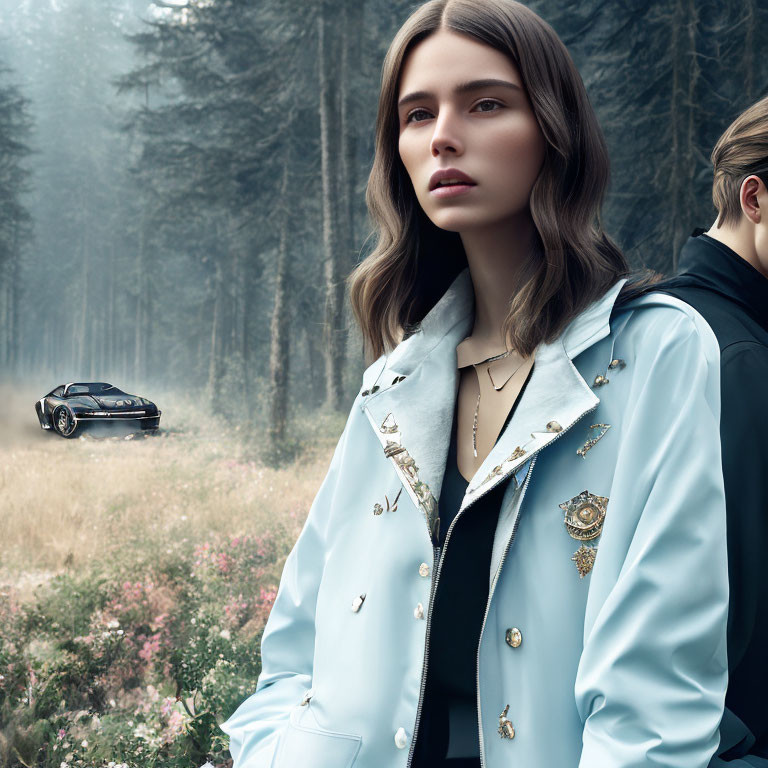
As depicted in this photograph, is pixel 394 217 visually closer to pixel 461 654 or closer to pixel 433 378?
pixel 433 378

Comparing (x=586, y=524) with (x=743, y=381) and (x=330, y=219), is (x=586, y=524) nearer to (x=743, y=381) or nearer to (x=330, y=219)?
(x=743, y=381)

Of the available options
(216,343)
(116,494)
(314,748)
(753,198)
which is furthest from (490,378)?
(216,343)

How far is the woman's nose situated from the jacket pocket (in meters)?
1.13

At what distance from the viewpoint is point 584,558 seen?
126cm

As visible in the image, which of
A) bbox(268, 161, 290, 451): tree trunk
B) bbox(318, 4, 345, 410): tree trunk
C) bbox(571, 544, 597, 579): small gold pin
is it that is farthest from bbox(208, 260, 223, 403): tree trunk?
bbox(571, 544, 597, 579): small gold pin

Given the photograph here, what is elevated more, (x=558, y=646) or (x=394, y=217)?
(x=394, y=217)

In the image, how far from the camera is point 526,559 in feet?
4.23

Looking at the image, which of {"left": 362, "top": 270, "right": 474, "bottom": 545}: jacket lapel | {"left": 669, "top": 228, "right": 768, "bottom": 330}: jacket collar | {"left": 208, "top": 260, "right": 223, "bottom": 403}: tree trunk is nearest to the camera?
{"left": 362, "top": 270, "right": 474, "bottom": 545}: jacket lapel

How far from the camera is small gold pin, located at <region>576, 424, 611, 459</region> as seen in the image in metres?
1.31

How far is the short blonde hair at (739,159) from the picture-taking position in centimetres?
223

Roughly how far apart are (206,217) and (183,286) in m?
0.77

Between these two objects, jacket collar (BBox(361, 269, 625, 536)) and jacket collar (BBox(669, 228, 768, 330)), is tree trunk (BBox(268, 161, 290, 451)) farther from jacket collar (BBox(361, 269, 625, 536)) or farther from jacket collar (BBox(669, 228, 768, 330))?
jacket collar (BBox(361, 269, 625, 536))

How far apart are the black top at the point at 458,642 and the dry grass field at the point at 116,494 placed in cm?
367

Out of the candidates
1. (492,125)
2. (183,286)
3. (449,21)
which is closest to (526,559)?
(492,125)
